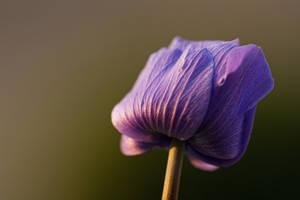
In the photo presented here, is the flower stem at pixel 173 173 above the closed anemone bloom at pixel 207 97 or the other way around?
the other way around

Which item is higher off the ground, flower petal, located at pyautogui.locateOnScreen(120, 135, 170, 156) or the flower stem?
flower petal, located at pyautogui.locateOnScreen(120, 135, 170, 156)

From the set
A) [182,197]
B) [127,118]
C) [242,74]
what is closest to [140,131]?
[127,118]

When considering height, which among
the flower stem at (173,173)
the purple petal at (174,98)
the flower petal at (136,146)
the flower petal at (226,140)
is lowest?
the flower stem at (173,173)

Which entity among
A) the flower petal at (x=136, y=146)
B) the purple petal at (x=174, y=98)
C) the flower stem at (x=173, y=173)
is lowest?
the flower stem at (x=173, y=173)

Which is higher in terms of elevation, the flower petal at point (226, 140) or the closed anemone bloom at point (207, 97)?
the closed anemone bloom at point (207, 97)

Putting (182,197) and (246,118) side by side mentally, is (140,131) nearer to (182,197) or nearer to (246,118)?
(246,118)

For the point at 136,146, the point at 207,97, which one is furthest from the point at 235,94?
the point at 136,146

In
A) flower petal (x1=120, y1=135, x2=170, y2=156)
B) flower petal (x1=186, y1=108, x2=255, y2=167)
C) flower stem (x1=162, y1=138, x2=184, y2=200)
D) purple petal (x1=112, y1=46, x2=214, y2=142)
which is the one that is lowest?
flower stem (x1=162, y1=138, x2=184, y2=200)

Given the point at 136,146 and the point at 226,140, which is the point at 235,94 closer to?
the point at 226,140
